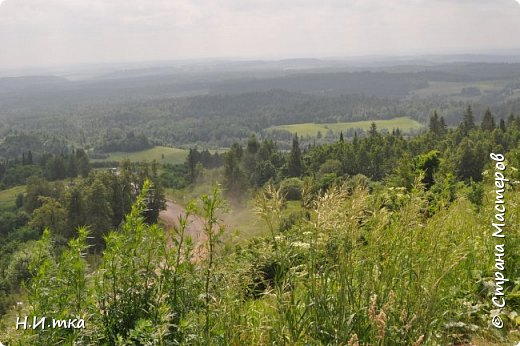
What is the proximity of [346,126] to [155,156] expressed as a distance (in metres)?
84.3

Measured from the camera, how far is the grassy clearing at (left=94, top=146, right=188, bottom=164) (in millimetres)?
98700

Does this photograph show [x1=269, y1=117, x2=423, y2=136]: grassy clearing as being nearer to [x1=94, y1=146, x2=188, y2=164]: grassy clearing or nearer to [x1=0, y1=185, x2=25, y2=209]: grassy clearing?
[x1=94, y1=146, x2=188, y2=164]: grassy clearing

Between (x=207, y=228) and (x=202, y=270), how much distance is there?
0.34m

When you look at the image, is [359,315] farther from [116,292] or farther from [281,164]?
[281,164]

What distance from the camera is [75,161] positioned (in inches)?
2581

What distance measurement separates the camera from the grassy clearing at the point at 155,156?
98700 millimetres

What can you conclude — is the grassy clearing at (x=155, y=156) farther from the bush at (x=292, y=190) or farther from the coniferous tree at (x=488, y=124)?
the bush at (x=292, y=190)

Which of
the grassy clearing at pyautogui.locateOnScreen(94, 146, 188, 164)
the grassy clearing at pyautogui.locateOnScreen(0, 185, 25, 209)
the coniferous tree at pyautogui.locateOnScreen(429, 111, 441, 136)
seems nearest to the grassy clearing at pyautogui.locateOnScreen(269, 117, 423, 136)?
the grassy clearing at pyautogui.locateOnScreen(94, 146, 188, 164)

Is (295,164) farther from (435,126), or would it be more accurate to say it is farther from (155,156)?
(155,156)

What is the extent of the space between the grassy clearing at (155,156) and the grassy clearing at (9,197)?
3648cm

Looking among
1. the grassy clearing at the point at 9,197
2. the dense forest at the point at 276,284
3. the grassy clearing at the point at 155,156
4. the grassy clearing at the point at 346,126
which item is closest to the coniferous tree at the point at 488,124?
the grassy clearing at the point at 155,156

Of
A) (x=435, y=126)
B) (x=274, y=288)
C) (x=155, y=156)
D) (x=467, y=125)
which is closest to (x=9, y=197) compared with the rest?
(x=155, y=156)

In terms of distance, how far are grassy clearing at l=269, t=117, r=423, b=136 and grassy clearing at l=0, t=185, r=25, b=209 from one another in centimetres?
10213

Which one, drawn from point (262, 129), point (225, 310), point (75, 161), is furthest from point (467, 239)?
point (262, 129)
